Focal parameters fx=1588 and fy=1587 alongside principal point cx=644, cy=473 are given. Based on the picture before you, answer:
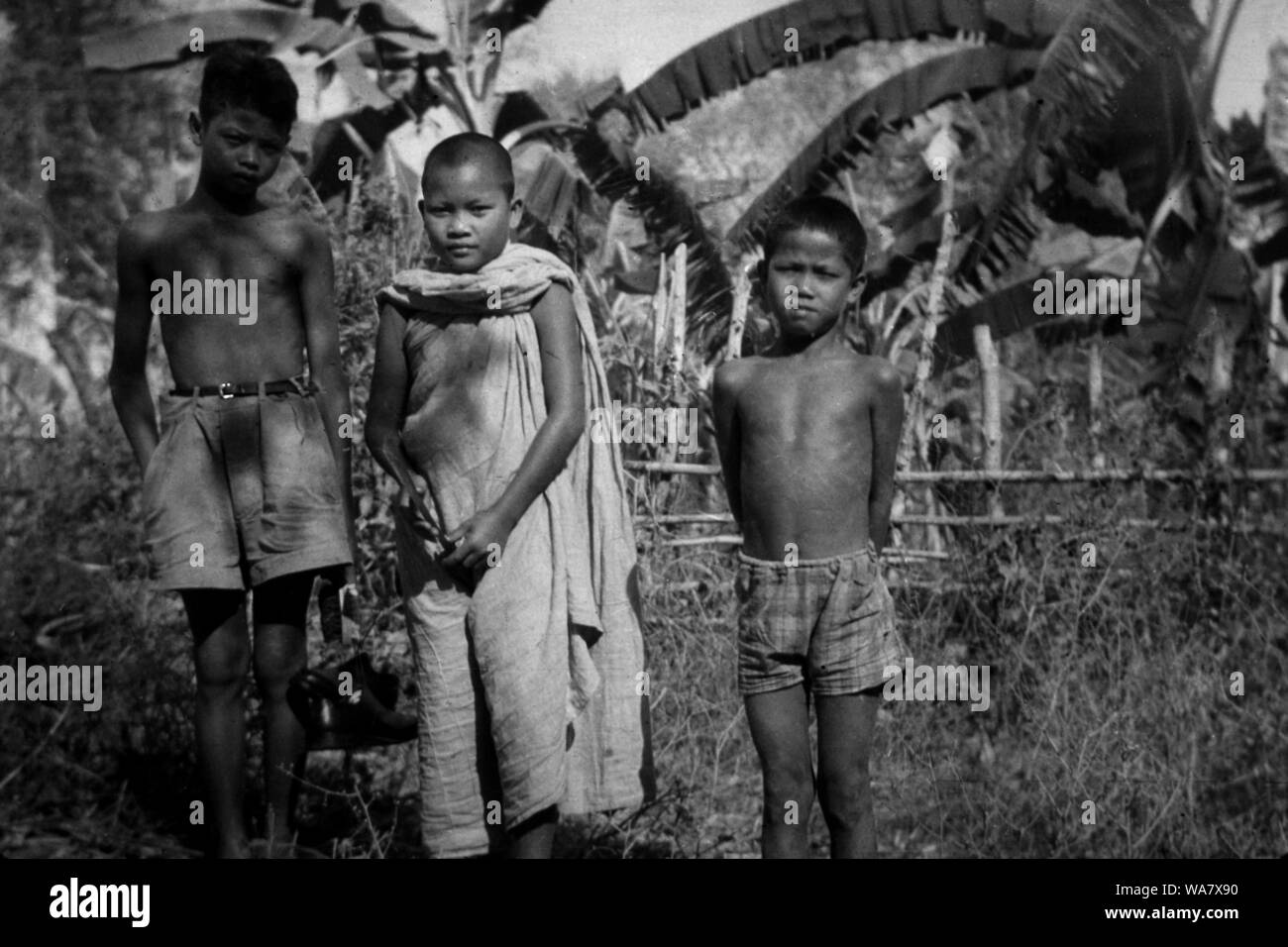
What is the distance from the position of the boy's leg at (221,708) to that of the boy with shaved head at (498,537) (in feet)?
1.45

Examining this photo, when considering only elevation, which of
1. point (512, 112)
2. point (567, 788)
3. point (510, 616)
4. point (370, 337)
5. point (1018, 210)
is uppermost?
point (512, 112)

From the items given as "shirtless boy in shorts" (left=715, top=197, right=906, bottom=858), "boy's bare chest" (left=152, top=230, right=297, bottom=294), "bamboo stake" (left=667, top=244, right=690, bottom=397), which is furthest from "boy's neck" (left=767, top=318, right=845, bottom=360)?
"bamboo stake" (left=667, top=244, right=690, bottom=397)

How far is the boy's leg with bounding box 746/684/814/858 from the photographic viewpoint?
11.5ft

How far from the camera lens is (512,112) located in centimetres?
554

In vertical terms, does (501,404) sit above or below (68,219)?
below

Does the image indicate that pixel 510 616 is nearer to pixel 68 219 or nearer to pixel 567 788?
pixel 567 788

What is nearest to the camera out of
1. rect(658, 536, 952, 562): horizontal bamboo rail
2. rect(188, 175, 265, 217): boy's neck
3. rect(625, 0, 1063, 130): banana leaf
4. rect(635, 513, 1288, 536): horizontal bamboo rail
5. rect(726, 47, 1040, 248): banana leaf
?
rect(188, 175, 265, 217): boy's neck

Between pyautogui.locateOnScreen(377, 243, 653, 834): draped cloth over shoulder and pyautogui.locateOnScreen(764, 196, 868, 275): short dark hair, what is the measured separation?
52 centimetres

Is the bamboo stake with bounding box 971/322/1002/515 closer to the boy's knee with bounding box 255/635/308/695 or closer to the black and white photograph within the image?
the black and white photograph

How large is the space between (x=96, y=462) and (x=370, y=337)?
1.07 m

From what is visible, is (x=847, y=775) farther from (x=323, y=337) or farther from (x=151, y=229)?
(x=151, y=229)

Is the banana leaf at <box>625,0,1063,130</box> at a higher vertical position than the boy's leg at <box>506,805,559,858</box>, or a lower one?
higher

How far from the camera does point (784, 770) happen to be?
11.5 ft
